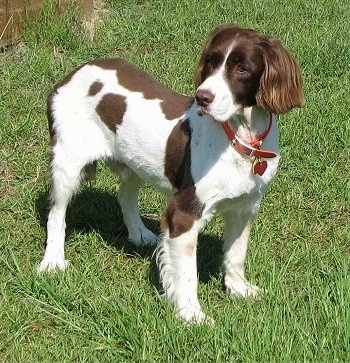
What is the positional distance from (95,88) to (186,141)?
0.77 metres

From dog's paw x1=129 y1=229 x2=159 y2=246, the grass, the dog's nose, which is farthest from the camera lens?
dog's paw x1=129 y1=229 x2=159 y2=246

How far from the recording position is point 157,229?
5184 mm

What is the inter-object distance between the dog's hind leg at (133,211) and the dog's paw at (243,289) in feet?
2.73

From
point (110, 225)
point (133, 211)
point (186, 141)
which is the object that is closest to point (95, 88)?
point (186, 141)

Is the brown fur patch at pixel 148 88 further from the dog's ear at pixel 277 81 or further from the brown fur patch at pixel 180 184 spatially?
the dog's ear at pixel 277 81

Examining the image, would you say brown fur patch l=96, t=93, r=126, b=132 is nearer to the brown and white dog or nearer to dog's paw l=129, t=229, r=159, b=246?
the brown and white dog

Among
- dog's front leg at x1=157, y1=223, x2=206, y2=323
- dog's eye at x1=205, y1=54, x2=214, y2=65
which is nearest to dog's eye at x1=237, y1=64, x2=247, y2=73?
dog's eye at x1=205, y1=54, x2=214, y2=65

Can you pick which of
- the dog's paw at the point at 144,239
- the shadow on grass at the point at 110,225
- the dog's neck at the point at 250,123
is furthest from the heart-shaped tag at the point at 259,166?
the dog's paw at the point at 144,239

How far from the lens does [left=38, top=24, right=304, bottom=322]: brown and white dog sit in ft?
Answer: 11.6

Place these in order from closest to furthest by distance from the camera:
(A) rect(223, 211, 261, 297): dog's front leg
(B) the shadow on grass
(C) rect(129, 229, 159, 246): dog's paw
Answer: (A) rect(223, 211, 261, 297): dog's front leg
(B) the shadow on grass
(C) rect(129, 229, 159, 246): dog's paw

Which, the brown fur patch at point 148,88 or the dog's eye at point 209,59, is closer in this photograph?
the dog's eye at point 209,59

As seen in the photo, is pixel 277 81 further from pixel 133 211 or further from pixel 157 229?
pixel 157 229

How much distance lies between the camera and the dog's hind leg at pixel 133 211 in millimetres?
4922

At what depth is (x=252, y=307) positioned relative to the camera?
3844 millimetres
